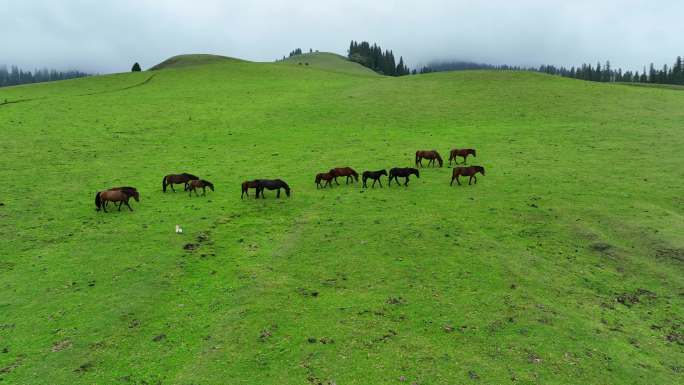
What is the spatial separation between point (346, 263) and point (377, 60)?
574 feet

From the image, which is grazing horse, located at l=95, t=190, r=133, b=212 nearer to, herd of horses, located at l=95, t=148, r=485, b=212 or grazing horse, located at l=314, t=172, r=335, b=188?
herd of horses, located at l=95, t=148, r=485, b=212

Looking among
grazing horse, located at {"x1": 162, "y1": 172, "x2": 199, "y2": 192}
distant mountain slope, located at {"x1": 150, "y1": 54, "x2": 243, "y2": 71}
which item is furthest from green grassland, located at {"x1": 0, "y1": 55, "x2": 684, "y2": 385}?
distant mountain slope, located at {"x1": 150, "y1": 54, "x2": 243, "y2": 71}

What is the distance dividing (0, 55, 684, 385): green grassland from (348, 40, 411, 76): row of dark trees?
144m

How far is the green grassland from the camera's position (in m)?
10.8

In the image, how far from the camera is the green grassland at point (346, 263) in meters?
10.8

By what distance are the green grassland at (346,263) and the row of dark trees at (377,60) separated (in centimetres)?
14426

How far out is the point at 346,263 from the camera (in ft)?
51.4

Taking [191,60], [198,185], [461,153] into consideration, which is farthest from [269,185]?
[191,60]

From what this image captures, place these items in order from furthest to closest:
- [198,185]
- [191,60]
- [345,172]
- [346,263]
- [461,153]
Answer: [191,60] → [461,153] → [345,172] → [198,185] → [346,263]

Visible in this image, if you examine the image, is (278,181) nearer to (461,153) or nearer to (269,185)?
(269,185)

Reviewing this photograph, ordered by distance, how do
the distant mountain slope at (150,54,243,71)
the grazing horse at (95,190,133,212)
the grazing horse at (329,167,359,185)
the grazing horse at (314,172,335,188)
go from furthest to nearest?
the distant mountain slope at (150,54,243,71), the grazing horse at (329,167,359,185), the grazing horse at (314,172,335,188), the grazing horse at (95,190,133,212)

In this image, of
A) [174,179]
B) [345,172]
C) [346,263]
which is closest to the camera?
[346,263]

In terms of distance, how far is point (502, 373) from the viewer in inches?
408

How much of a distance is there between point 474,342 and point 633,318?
542 cm
